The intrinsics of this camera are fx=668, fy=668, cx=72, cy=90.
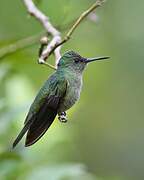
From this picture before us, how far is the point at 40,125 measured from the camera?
123 inches

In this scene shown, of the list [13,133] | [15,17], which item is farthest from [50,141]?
[15,17]

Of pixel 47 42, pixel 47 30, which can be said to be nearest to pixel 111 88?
pixel 47 30

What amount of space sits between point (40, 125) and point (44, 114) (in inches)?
2.8

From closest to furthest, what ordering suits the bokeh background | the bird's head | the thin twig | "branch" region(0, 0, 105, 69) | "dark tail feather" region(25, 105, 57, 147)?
"dark tail feather" region(25, 105, 57, 147) → "branch" region(0, 0, 105, 69) → the bird's head → the thin twig → the bokeh background

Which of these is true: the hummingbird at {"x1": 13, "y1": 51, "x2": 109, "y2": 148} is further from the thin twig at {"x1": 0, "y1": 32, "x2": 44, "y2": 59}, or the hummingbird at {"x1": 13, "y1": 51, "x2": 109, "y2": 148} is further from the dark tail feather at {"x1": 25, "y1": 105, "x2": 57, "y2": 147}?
the thin twig at {"x1": 0, "y1": 32, "x2": 44, "y2": 59}

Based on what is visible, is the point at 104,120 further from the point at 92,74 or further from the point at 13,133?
the point at 13,133

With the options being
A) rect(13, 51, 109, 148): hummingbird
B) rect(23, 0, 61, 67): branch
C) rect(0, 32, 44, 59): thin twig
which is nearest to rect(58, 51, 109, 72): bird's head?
rect(13, 51, 109, 148): hummingbird

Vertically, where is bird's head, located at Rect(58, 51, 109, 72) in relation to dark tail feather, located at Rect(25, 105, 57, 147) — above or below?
above

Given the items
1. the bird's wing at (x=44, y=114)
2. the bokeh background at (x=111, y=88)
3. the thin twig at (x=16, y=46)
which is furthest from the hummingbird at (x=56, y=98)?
the bokeh background at (x=111, y=88)

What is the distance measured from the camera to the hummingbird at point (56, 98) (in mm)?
3145

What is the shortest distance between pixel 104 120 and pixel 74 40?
5.29 feet

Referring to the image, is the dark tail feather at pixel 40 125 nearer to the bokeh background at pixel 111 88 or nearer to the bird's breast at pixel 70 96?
the bird's breast at pixel 70 96

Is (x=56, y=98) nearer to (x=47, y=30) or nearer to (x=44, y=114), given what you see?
(x=44, y=114)

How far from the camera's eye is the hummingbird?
314 centimetres
